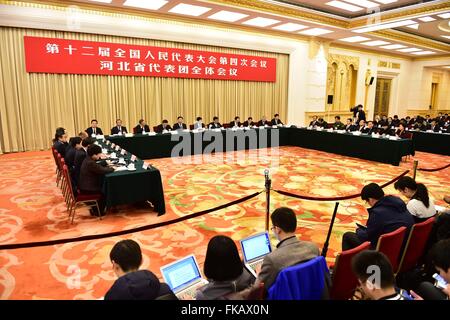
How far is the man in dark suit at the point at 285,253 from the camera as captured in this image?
1.83m

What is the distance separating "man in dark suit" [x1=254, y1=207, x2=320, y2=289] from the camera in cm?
183

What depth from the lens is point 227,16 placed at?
984 centimetres

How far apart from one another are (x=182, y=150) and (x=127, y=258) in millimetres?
6899

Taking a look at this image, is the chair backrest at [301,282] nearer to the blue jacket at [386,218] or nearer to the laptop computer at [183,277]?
the laptop computer at [183,277]

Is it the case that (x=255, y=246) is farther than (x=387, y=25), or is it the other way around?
(x=387, y=25)

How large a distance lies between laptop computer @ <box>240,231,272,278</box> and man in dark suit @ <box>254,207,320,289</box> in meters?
0.36

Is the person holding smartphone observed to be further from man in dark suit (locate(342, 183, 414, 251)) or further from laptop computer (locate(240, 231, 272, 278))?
laptop computer (locate(240, 231, 272, 278))

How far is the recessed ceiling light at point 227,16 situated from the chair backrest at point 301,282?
880 centimetres

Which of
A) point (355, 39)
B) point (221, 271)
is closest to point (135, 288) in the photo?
point (221, 271)

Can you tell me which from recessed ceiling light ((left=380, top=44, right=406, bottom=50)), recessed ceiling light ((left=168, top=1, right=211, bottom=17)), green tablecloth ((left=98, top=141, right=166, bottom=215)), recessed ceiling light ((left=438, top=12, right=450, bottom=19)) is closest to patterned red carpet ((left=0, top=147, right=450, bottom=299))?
green tablecloth ((left=98, top=141, right=166, bottom=215))

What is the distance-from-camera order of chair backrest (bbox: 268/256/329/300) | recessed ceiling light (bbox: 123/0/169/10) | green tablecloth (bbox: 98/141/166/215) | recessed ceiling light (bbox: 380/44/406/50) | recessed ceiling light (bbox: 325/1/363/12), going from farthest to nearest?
1. recessed ceiling light (bbox: 380/44/406/50)
2. recessed ceiling light (bbox: 325/1/363/12)
3. recessed ceiling light (bbox: 123/0/169/10)
4. green tablecloth (bbox: 98/141/166/215)
5. chair backrest (bbox: 268/256/329/300)

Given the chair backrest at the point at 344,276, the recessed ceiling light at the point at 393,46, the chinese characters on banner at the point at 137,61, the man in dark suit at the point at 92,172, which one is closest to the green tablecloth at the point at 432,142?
the chinese characters on banner at the point at 137,61

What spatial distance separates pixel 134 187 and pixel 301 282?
318cm

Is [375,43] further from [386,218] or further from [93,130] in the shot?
[386,218]
